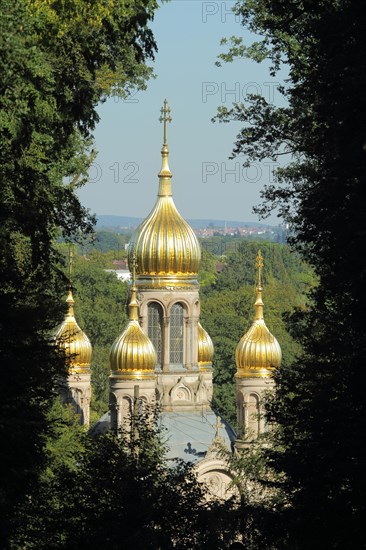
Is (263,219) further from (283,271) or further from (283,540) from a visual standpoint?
(283,271)

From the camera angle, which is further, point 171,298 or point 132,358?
point 171,298

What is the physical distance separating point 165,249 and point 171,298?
1266mm

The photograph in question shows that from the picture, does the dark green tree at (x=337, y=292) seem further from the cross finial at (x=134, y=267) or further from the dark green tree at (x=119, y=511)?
the cross finial at (x=134, y=267)

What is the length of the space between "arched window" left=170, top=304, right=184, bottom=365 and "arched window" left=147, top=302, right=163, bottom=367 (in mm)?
314

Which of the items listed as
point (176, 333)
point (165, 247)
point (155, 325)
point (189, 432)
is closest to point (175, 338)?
point (176, 333)

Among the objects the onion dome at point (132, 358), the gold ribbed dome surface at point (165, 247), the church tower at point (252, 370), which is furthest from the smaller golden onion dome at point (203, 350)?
the onion dome at point (132, 358)

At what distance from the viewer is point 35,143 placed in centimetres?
2212

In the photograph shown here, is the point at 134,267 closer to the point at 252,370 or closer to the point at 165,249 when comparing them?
the point at 165,249

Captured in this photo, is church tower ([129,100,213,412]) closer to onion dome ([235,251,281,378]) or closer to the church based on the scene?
the church

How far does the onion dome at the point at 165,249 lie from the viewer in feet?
175

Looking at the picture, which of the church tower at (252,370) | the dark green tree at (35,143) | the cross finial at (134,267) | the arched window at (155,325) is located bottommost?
the church tower at (252,370)

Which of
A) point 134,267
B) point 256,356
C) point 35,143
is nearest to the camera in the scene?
point 35,143

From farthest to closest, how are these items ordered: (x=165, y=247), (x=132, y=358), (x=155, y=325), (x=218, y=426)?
(x=155, y=325)
(x=165, y=247)
(x=132, y=358)
(x=218, y=426)

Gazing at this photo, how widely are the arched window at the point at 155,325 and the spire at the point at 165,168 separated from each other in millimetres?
3046
